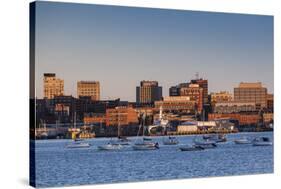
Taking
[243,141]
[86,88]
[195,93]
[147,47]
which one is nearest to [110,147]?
[86,88]

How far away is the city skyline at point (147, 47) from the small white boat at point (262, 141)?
40.9 inches

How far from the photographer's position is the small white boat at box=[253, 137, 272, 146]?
21.1 metres

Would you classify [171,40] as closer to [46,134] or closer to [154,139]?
[154,139]

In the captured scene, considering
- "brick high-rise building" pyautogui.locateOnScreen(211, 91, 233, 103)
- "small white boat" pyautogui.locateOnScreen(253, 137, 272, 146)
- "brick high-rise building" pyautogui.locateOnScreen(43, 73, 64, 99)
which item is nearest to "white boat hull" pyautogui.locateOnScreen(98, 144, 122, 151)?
"brick high-rise building" pyautogui.locateOnScreen(43, 73, 64, 99)

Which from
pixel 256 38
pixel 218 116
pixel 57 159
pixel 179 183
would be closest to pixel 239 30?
pixel 256 38

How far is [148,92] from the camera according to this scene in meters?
19.7

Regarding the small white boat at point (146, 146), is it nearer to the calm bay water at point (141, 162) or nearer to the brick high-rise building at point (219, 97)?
Result: the calm bay water at point (141, 162)

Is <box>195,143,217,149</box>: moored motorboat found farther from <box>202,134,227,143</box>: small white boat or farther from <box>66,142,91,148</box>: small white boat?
<box>66,142,91,148</box>: small white boat

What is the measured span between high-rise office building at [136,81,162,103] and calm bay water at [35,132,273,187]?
83 centimetres

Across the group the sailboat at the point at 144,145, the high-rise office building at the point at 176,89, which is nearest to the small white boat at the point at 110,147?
the sailboat at the point at 144,145

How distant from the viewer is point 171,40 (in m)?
20.0

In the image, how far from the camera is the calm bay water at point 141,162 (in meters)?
18.6

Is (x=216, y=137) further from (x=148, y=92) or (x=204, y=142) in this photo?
(x=148, y=92)

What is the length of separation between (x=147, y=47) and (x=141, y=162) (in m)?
2.28
